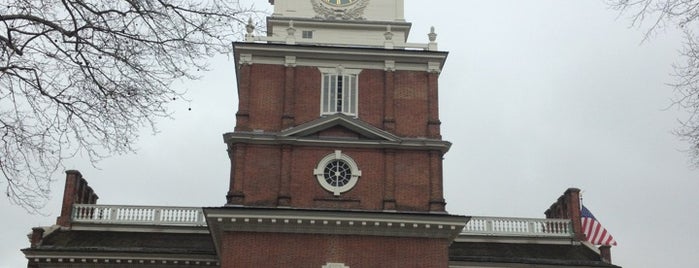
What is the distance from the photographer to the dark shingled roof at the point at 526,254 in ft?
114

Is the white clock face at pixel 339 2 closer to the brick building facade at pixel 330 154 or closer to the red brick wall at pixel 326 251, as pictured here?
the brick building facade at pixel 330 154

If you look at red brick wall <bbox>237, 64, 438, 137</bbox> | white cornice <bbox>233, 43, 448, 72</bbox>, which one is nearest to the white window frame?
red brick wall <bbox>237, 64, 438, 137</bbox>

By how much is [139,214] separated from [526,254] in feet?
56.2

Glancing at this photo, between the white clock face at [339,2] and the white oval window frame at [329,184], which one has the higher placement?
the white clock face at [339,2]

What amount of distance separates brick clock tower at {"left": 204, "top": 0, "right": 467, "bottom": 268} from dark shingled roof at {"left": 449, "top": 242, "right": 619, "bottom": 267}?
23.7ft

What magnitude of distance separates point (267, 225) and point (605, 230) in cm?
1699

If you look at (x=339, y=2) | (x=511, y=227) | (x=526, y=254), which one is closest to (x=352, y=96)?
(x=339, y=2)

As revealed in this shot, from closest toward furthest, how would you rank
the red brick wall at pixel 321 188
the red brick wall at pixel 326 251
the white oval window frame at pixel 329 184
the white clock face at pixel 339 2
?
the red brick wall at pixel 326 251, the red brick wall at pixel 321 188, the white oval window frame at pixel 329 184, the white clock face at pixel 339 2

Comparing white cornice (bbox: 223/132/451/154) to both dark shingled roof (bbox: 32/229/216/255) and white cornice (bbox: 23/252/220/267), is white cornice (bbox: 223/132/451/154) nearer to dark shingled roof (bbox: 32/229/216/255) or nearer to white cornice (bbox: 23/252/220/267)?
white cornice (bbox: 23/252/220/267)

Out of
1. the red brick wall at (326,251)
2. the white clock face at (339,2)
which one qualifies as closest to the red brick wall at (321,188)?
the red brick wall at (326,251)

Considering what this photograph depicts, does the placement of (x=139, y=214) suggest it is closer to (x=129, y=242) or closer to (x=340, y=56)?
(x=129, y=242)

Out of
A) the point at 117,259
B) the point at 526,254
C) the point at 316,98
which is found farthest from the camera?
the point at 526,254

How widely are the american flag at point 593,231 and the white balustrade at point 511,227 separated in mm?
784

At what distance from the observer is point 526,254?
1419 inches
